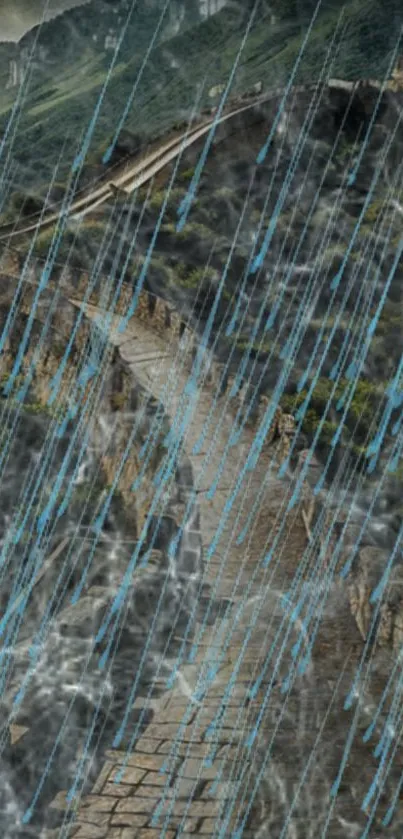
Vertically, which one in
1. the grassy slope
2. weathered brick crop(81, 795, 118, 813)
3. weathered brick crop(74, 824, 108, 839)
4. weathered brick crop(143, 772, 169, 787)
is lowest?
weathered brick crop(74, 824, 108, 839)

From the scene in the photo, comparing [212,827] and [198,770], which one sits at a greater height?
[198,770]

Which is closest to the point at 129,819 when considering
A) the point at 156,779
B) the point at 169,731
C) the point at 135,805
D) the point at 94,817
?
the point at 135,805

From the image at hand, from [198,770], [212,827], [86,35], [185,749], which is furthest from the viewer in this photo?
[86,35]

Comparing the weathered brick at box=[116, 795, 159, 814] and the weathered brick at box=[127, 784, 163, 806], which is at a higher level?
the weathered brick at box=[127, 784, 163, 806]

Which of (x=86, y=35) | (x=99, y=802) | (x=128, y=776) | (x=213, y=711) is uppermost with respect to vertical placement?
(x=86, y=35)

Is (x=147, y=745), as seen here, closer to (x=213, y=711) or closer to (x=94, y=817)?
(x=213, y=711)

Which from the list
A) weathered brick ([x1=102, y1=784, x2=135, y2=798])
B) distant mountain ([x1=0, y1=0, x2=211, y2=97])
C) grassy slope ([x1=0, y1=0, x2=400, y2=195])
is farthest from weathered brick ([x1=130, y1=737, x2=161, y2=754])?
distant mountain ([x1=0, y1=0, x2=211, y2=97])

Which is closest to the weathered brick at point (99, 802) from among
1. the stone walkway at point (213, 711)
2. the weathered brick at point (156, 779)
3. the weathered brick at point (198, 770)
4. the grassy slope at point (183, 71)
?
the stone walkway at point (213, 711)

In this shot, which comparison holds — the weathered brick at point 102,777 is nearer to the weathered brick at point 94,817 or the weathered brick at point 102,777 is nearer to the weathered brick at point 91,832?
the weathered brick at point 94,817

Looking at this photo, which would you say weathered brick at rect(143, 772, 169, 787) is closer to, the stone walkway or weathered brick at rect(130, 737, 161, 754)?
the stone walkway

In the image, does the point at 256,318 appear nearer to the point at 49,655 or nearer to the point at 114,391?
the point at 114,391
